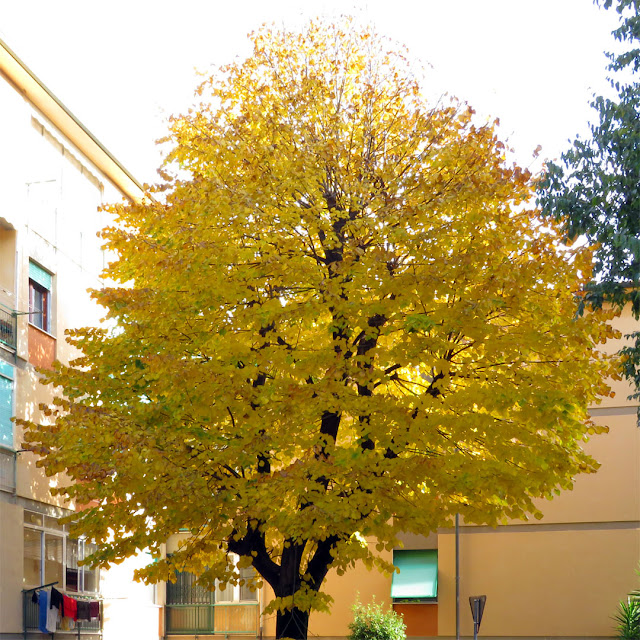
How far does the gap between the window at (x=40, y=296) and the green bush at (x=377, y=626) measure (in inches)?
407

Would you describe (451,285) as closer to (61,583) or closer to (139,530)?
(139,530)

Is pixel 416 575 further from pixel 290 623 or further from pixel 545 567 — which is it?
pixel 290 623

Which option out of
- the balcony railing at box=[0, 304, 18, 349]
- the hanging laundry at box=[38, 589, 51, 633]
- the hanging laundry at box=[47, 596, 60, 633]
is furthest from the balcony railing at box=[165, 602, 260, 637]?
the balcony railing at box=[0, 304, 18, 349]

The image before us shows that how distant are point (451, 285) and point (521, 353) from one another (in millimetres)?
1441

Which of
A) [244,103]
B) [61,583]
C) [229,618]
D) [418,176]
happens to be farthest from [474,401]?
[229,618]

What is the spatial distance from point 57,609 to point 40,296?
712cm

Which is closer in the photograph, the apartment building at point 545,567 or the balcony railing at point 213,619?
the apartment building at point 545,567

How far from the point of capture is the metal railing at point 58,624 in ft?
67.2

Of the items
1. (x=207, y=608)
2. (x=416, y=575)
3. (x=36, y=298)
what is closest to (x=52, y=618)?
(x=36, y=298)

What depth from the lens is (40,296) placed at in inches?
916

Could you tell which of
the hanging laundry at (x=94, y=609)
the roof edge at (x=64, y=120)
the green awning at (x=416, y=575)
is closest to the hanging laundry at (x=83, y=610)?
the hanging laundry at (x=94, y=609)

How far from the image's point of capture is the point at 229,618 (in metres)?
28.7

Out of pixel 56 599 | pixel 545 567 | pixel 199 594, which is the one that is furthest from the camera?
pixel 199 594

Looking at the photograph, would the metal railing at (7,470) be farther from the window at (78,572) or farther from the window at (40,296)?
the window at (40,296)
